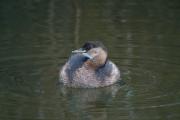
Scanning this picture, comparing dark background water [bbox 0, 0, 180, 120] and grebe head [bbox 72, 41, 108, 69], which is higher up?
grebe head [bbox 72, 41, 108, 69]

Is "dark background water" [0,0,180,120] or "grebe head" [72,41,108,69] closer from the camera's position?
"dark background water" [0,0,180,120]

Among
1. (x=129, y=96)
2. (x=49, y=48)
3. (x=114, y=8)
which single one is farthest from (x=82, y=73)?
(x=114, y=8)

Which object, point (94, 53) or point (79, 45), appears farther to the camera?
point (79, 45)

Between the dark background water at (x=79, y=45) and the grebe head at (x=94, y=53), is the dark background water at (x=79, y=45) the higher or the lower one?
the lower one

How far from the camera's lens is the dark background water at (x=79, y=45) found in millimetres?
10602

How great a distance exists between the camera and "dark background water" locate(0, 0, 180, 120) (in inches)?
417

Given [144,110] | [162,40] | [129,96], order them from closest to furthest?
[144,110] < [129,96] < [162,40]

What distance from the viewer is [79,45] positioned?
14.2 metres

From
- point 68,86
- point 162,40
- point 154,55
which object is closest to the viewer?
point 68,86

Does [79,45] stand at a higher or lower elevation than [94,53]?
lower

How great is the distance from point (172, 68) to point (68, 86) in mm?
1825

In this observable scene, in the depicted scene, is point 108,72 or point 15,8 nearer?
point 108,72

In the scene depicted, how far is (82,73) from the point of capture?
39.7ft

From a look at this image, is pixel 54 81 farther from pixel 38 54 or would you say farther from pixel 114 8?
pixel 114 8
